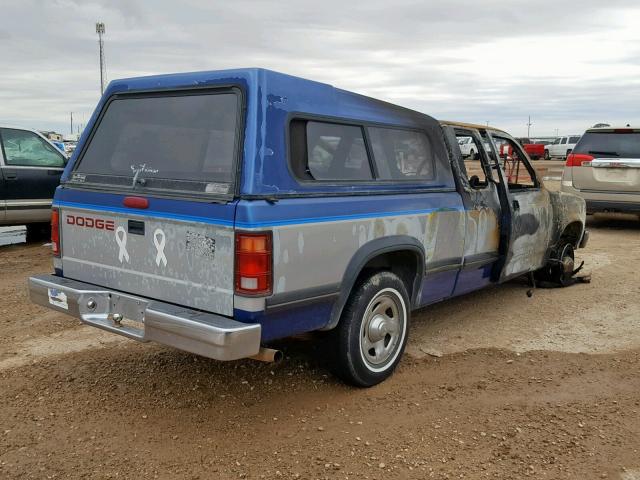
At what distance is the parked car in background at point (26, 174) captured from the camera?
855 centimetres

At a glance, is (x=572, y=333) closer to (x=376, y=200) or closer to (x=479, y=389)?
(x=479, y=389)

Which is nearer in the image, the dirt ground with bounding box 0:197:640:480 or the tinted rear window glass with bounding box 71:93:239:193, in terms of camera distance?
the dirt ground with bounding box 0:197:640:480

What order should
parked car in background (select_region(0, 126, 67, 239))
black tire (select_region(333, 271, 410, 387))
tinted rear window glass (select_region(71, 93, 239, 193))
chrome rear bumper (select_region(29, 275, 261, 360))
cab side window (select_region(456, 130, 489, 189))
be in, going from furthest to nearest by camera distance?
1. parked car in background (select_region(0, 126, 67, 239))
2. cab side window (select_region(456, 130, 489, 189))
3. black tire (select_region(333, 271, 410, 387))
4. tinted rear window glass (select_region(71, 93, 239, 193))
5. chrome rear bumper (select_region(29, 275, 261, 360))

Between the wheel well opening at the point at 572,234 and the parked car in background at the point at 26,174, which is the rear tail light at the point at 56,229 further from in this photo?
the wheel well opening at the point at 572,234

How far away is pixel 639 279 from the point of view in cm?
727

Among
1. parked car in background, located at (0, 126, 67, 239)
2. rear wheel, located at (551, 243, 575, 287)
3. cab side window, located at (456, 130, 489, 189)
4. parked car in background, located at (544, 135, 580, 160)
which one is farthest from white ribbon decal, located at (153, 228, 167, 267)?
parked car in background, located at (544, 135, 580, 160)

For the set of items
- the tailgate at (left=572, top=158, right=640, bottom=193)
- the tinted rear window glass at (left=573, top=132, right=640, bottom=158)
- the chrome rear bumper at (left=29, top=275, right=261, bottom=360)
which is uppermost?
the tinted rear window glass at (left=573, top=132, right=640, bottom=158)

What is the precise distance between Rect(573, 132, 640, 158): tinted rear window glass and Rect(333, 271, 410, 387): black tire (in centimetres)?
779

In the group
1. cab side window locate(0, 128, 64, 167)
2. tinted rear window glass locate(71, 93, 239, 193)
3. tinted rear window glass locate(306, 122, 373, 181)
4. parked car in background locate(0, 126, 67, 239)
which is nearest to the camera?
tinted rear window glass locate(71, 93, 239, 193)

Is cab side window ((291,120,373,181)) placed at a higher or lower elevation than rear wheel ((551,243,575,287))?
higher

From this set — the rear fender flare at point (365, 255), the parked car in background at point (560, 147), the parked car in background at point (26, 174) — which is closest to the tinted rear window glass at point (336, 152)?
the rear fender flare at point (365, 255)

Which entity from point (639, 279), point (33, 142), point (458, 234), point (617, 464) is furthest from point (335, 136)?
point (33, 142)

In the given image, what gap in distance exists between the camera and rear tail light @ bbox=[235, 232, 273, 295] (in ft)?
10.2

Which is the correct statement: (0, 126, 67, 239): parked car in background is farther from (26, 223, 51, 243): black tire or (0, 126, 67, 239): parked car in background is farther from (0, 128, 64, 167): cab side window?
(26, 223, 51, 243): black tire
